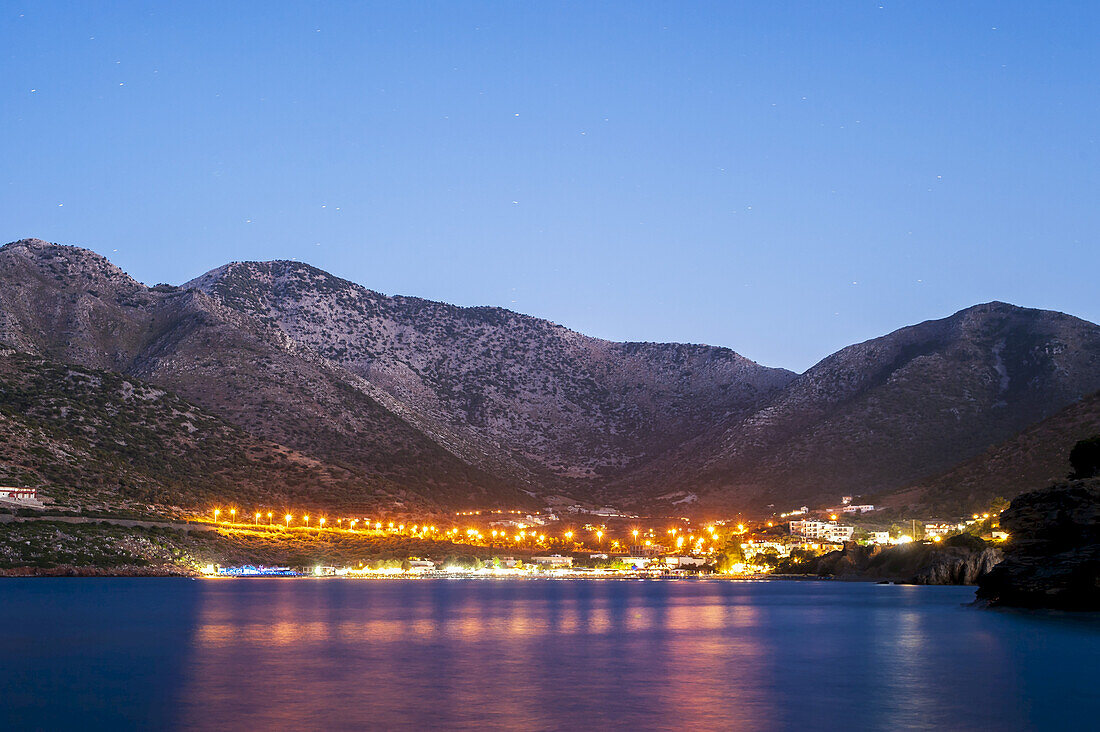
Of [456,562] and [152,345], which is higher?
[152,345]

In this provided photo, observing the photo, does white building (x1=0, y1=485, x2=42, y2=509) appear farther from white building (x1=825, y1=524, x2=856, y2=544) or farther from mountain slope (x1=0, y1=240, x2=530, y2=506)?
white building (x1=825, y1=524, x2=856, y2=544)

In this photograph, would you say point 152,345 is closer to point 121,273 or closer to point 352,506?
point 121,273

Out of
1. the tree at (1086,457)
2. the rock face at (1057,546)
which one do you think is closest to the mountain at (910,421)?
the tree at (1086,457)

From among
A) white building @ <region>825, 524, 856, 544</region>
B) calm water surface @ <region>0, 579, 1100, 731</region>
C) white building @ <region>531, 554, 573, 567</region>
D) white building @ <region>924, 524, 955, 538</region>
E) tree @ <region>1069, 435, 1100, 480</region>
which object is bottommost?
white building @ <region>531, 554, 573, 567</region>

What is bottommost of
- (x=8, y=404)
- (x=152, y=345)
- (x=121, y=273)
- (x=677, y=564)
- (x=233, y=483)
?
(x=677, y=564)

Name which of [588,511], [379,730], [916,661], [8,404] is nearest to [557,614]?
[916,661]

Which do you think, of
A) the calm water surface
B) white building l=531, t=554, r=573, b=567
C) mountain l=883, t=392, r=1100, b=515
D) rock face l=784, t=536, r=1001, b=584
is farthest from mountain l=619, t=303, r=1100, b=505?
the calm water surface
